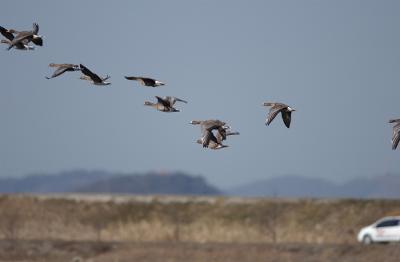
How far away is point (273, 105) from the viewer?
139 ft

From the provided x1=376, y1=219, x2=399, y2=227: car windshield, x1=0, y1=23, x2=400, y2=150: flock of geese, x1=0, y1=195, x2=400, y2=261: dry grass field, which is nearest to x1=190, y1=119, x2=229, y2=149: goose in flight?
x1=0, y1=23, x2=400, y2=150: flock of geese

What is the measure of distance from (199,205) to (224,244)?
18.7 m

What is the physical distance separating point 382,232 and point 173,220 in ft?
66.8

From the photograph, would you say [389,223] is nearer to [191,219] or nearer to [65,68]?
[191,219]

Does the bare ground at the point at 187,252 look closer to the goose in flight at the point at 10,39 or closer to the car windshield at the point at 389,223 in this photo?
the car windshield at the point at 389,223

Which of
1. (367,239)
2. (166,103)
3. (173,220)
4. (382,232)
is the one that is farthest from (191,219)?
(166,103)

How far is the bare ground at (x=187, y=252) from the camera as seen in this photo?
81125mm

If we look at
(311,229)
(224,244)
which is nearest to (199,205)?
(311,229)

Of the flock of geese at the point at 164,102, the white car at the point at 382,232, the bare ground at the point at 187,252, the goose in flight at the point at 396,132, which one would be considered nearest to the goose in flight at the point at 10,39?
the flock of geese at the point at 164,102

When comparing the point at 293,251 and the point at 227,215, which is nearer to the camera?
the point at 293,251

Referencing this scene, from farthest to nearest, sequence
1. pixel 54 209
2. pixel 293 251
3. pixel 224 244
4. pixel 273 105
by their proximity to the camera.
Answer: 1. pixel 54 209
2. pixel 224 244
3. pixel 293 251
4. pixel 273 105

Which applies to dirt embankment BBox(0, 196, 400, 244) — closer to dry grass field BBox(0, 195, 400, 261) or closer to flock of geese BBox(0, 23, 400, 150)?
dry grass field BBox(0, 195, 400, 261)

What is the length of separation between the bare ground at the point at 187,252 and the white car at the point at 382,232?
536cm

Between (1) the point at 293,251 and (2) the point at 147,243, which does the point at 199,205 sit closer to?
(2) the point at 147,243
